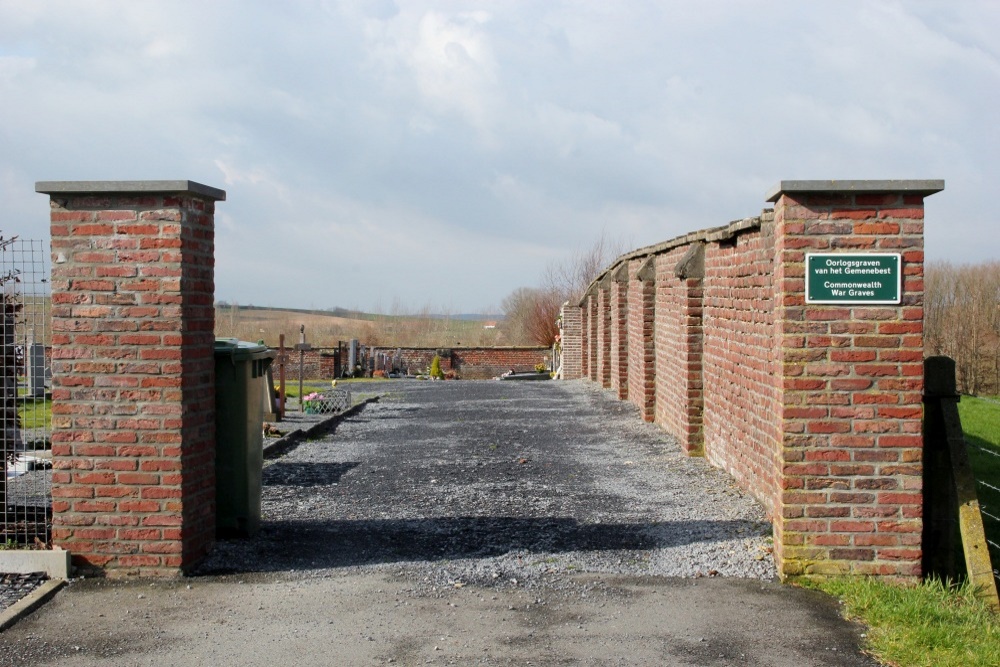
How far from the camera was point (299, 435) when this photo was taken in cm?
1321

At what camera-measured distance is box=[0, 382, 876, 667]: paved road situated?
15.7 ft

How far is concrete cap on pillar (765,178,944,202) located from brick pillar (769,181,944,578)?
0.01m

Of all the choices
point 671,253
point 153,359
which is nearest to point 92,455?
point 153,359

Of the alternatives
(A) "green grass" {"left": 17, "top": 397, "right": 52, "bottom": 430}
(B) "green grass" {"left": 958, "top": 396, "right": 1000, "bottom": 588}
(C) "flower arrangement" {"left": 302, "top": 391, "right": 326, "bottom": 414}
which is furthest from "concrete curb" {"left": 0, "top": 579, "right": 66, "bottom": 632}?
(C) "flower arrangement" {"left": 302, "top": 391, "right": 326, "bottom": 414}

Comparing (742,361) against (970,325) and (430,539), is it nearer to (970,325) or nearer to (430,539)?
(430,539)

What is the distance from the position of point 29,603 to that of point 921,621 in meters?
4.73

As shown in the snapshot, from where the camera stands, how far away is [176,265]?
5.89 m

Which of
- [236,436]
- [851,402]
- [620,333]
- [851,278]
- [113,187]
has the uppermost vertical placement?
[113,187]

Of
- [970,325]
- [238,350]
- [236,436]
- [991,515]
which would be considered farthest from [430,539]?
[970,325]

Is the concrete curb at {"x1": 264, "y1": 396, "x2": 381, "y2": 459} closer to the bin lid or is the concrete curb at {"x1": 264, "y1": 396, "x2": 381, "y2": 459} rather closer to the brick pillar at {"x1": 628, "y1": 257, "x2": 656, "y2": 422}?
the bin lid

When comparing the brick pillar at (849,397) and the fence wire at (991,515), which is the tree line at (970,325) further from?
the brick pillar at (849,397)

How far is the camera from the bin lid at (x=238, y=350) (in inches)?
259

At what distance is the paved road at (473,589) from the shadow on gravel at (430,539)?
0.02 m

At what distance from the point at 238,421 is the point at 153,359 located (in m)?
0.95
